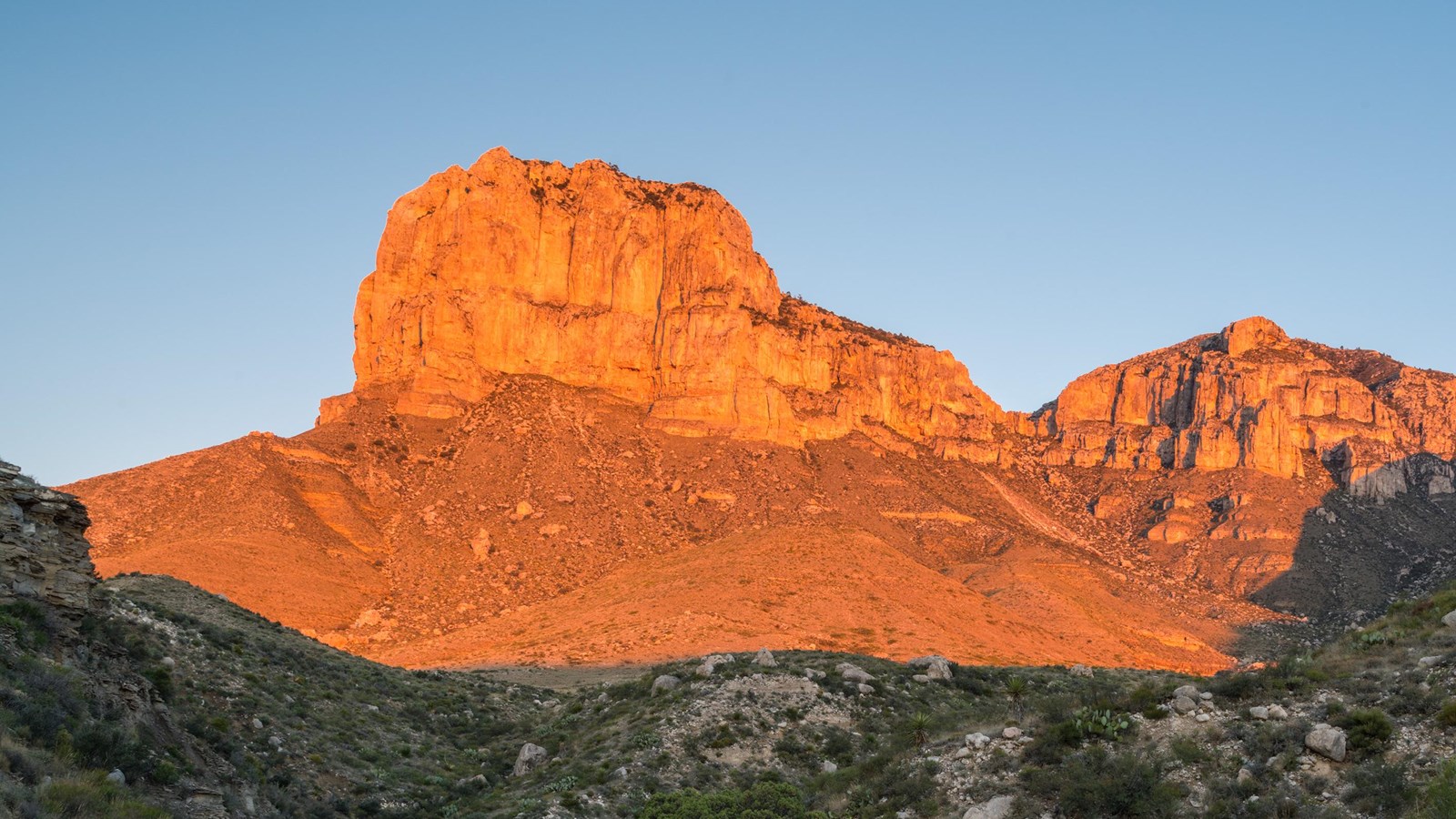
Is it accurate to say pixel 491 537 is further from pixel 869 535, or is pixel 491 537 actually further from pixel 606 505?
pixel 869 535

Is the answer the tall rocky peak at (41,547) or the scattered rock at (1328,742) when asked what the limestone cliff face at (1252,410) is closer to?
the scattered rock at (1328,742)

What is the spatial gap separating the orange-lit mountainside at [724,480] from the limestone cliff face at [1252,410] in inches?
19.2

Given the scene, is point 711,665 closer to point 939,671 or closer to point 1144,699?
point 939,671

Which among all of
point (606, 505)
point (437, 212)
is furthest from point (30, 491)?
point (437, 212)

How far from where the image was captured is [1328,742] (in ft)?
52.3

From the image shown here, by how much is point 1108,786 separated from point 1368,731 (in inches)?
149

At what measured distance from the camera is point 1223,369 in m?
146

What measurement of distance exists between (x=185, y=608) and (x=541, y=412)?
222ft

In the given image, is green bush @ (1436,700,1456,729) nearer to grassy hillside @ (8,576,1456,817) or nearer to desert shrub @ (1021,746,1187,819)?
grassy hillside @ (8,576,1456,817)

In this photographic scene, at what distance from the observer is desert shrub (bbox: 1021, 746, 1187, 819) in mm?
16422

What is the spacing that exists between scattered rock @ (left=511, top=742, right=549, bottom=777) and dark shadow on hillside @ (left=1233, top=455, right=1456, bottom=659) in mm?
74090

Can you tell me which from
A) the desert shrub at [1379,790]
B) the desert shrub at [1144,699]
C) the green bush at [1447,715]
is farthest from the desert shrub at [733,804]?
the green bush at [1447,715]

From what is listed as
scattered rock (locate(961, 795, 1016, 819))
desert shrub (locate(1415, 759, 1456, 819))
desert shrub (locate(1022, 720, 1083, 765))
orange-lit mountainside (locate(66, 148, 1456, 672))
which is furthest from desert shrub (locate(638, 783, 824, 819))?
orange-lit mountainside (locate(66, 148, 1456, 672))

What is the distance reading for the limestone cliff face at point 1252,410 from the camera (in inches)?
5305
